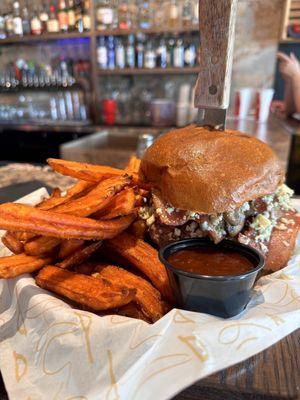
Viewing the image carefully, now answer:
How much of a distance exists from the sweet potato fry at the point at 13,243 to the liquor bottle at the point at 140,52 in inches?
175

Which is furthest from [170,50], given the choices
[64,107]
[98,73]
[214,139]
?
[214,139]

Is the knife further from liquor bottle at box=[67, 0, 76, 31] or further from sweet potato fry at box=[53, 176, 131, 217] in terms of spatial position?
liquor bottle at box=[67, 0, 76, 31]

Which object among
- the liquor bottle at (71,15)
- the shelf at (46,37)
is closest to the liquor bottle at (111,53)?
the shelf at (46,37)

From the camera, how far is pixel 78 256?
1.09 m

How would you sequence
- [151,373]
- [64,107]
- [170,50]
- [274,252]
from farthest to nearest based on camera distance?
[64,107]
[170,50]
[274,252]
[151,373]

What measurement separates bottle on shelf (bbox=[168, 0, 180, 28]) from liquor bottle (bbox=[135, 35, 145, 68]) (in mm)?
481

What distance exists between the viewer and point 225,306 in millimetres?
919

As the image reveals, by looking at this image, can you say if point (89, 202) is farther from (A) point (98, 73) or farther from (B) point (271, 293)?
(A) point (98, 73)

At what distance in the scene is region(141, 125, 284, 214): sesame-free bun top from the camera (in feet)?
3.30

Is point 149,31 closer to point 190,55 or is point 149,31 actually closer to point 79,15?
point 190,55

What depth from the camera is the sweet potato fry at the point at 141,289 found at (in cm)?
96

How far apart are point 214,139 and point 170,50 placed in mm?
4350

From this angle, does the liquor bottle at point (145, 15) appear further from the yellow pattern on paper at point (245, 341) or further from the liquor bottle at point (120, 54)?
the yellow pattern on paper at point (245, 341)

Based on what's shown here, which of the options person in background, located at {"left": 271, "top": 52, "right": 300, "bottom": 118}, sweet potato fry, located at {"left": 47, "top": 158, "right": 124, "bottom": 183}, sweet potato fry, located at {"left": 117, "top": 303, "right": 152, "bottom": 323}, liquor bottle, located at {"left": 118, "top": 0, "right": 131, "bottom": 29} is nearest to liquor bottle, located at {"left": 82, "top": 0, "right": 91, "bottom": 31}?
liquor bottle, located at {"left": 118, "top": 0, "right": 131, "bottom": 29}
